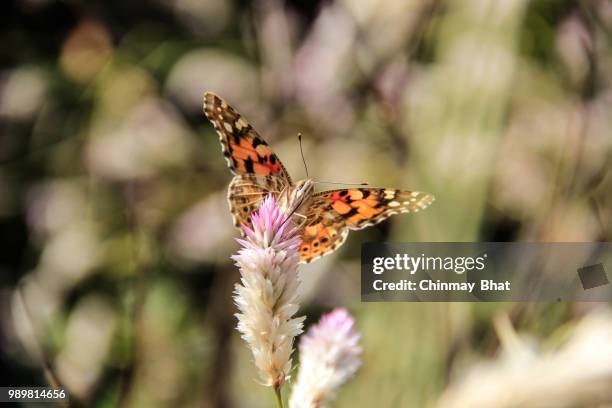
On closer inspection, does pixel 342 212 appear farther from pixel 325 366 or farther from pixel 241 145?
pixel 325 366

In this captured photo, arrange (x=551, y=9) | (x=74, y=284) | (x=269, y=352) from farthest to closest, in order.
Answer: (x=74, y=284) → (x=551, y=9) → (x=269, y=352)

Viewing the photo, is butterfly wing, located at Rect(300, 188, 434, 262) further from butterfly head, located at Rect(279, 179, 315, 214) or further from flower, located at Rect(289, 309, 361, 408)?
flower, located at Rect(289, 309, 361, 408)

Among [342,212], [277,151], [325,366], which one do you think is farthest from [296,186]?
[325,366]

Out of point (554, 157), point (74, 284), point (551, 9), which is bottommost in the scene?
point (74, 284)

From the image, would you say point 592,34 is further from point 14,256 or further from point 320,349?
point 14,256

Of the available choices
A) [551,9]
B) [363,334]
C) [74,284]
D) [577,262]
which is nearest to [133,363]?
[74,284]

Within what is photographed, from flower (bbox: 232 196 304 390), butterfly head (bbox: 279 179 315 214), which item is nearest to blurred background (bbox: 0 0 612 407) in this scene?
butterfly head (bbox: 279 179 315 214)
